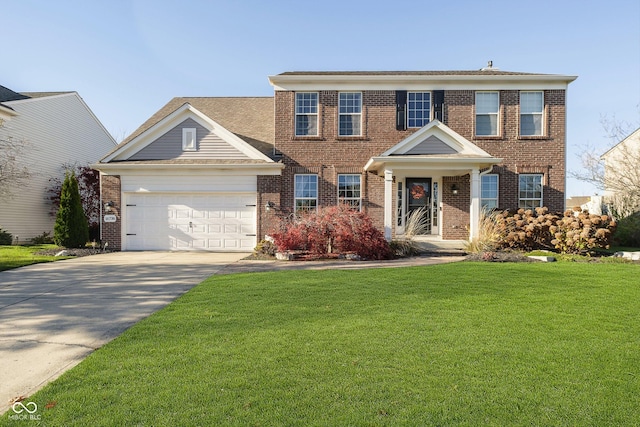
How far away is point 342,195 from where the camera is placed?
14.8 meters

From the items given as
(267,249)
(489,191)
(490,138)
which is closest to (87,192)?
(267,249)

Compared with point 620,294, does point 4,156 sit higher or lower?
higher

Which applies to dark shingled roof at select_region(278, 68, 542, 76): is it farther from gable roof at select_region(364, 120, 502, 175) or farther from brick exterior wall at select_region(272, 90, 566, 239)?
gable roof at select_region(364, 120, 502, 175)

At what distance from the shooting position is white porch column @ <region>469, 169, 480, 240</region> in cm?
1285

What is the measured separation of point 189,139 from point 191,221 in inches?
124

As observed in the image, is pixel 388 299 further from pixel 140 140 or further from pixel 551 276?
pixel 140 140

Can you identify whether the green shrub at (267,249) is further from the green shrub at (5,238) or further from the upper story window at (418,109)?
the green shrub at (5,238)

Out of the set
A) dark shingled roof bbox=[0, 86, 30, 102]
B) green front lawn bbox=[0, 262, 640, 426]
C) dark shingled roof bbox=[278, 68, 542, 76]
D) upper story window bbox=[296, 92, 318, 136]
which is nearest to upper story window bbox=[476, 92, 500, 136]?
dark shingled roof bbox=[278, 68, 542, 76]

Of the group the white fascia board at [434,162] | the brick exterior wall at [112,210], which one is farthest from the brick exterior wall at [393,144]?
the brick exterior wall at [112,210]

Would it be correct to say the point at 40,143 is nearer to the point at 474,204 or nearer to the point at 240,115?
the point at 240,115

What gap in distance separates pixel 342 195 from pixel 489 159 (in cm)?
537

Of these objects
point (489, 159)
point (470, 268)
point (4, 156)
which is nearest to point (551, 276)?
point (470, 268)

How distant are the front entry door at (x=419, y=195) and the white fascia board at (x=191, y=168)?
5.12 metres

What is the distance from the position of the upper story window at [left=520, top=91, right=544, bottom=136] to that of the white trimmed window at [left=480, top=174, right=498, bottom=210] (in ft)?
6.94
